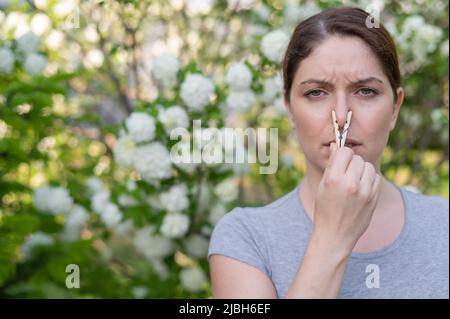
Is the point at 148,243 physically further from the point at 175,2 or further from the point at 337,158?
the point at 337,158

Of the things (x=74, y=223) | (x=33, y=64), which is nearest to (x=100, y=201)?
(x=74, y=223)

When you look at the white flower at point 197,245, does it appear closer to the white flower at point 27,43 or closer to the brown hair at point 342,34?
the white flower at point 27,43

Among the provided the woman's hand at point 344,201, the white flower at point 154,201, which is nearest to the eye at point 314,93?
the woman's hand at point 344,201

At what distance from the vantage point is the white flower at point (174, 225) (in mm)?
3246

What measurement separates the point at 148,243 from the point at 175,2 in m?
1.80

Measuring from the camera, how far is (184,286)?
350cm

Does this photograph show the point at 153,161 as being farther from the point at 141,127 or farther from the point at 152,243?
the point at 152,243

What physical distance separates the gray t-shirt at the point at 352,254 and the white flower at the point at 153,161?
117 centimetres

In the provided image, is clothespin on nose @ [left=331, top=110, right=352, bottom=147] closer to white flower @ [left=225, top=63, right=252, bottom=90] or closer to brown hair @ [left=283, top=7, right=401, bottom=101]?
brown hair @ [left=283, top=7, right=401, bottom=101]

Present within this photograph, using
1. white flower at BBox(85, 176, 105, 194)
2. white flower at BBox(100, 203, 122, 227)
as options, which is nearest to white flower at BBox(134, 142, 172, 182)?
white flower at BBox(100, 203, 122, 227)

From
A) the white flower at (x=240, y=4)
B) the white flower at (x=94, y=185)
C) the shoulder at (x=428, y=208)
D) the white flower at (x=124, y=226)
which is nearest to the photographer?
the shoulder at (x=428, y=208)

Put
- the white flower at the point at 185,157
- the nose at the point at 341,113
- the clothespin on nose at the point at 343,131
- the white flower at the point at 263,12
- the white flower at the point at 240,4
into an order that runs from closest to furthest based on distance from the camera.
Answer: the clothespin on nose at the point at 343,131
the nose at the point at 341,113
the white flower at the point at 185,157
the white flower at the point at 263,12
the white flower at the point at 240,4

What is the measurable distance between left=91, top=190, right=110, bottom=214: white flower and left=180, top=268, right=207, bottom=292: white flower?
540mm

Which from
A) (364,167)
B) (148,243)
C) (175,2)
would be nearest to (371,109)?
(364,167)
